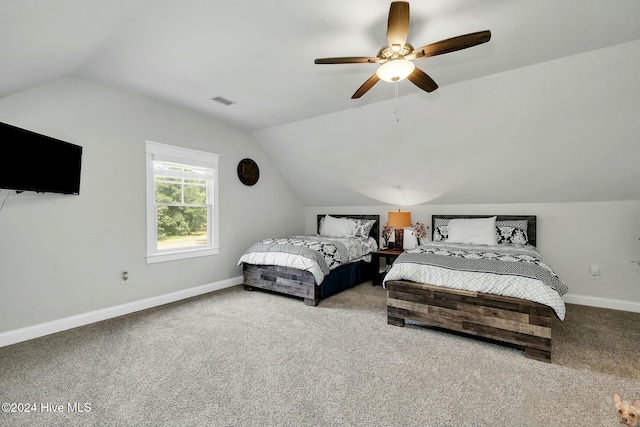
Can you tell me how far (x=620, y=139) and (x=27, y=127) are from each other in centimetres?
571

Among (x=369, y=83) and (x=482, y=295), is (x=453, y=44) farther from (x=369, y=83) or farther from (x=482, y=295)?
(x=482, y=295)

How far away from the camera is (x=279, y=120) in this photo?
165 inches

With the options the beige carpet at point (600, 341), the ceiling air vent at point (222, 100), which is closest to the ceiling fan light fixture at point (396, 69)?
the ceiling air vent at point (222, 100)

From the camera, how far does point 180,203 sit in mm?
3863

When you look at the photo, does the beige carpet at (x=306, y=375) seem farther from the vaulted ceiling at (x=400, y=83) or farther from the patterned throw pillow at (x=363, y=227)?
the patterned throw pillow at (x=363, y=227)

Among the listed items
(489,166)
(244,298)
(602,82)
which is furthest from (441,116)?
(244,298)

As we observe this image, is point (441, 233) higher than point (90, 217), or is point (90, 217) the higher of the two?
point (90, 217)

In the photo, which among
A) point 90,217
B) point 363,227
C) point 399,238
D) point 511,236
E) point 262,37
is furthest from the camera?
point 363,227

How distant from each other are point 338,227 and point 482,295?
295 centimetres

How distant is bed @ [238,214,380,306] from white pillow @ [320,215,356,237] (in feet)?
1.57

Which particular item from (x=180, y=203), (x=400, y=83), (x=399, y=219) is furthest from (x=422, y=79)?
(x=180, y=203)

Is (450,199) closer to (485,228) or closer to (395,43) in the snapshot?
(485,228)

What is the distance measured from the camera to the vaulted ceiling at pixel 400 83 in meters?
1.92

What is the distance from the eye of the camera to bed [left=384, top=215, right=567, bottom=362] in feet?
7.55
